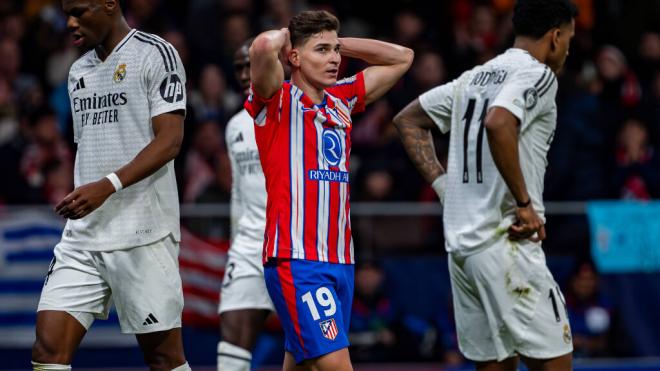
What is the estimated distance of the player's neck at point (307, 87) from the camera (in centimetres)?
620

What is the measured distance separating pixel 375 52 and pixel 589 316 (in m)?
5.48

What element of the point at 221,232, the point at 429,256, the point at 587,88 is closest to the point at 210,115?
the point at 221,232

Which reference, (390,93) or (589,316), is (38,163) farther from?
(589,316)

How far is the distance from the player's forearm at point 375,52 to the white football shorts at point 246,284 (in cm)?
192

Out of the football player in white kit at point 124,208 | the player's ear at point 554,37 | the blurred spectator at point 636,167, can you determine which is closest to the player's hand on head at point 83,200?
the football player in white kit at point 124,208

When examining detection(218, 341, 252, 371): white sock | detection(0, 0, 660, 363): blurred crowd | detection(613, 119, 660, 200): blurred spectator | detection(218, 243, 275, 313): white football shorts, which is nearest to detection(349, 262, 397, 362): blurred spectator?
detection(0, 0, 660, 363): blurred crowd

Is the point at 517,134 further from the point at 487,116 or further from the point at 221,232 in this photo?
the point at 221,232

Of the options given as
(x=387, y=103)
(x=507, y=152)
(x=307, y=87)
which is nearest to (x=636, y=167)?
(x=387, y=103)

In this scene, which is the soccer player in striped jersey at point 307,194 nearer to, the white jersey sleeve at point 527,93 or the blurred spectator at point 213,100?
the white jersey sleeve at point 527,93

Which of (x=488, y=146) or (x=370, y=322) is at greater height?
(x=488, y=146)

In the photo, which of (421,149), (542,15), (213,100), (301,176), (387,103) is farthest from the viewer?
(387,103)

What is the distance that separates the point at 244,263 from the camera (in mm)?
8148

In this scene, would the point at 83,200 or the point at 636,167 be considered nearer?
the point at 83,200

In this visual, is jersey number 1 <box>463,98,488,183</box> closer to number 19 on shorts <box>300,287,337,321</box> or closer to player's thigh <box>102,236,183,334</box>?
number 19 on shorts <box>300,287,337,321</box>
